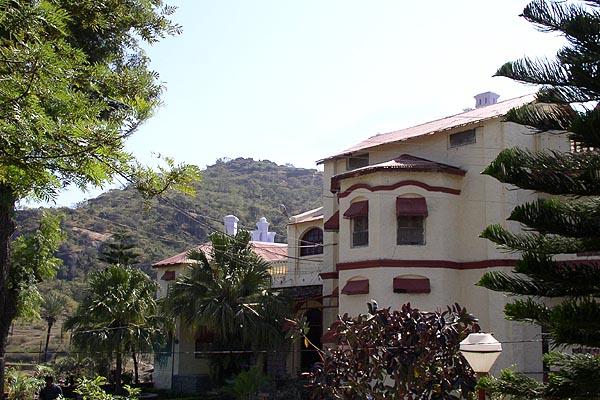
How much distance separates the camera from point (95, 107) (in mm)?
4645

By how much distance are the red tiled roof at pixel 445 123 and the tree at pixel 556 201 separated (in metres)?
12.6

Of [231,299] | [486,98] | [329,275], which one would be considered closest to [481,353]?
[329,275]

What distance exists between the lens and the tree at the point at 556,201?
7055 millimetres

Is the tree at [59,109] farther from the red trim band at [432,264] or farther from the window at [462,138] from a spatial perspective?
the window at [462,138]

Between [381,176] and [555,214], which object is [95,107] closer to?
[555,214]

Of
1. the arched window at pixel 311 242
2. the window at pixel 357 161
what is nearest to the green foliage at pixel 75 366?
the arched window at pixel 311 242

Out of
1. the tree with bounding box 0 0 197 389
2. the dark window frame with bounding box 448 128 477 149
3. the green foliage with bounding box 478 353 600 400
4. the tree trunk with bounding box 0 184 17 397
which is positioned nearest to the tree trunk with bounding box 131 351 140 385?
the dark window frame with bounding box 448 128 477 149

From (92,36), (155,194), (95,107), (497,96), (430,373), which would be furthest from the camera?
(497,96)

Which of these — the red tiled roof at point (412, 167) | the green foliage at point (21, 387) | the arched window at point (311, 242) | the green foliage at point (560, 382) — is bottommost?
the green foliage at point (21, 387)

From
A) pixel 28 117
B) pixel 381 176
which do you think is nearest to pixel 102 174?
pixel 28 117

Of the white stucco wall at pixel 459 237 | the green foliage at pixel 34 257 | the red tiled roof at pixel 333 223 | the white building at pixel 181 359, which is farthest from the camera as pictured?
the white building at pixel 181 359

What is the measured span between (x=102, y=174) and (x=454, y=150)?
1797 centimetres

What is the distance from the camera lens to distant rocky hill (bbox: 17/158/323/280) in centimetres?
6531

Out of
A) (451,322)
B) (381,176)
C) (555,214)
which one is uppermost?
(381,176)
